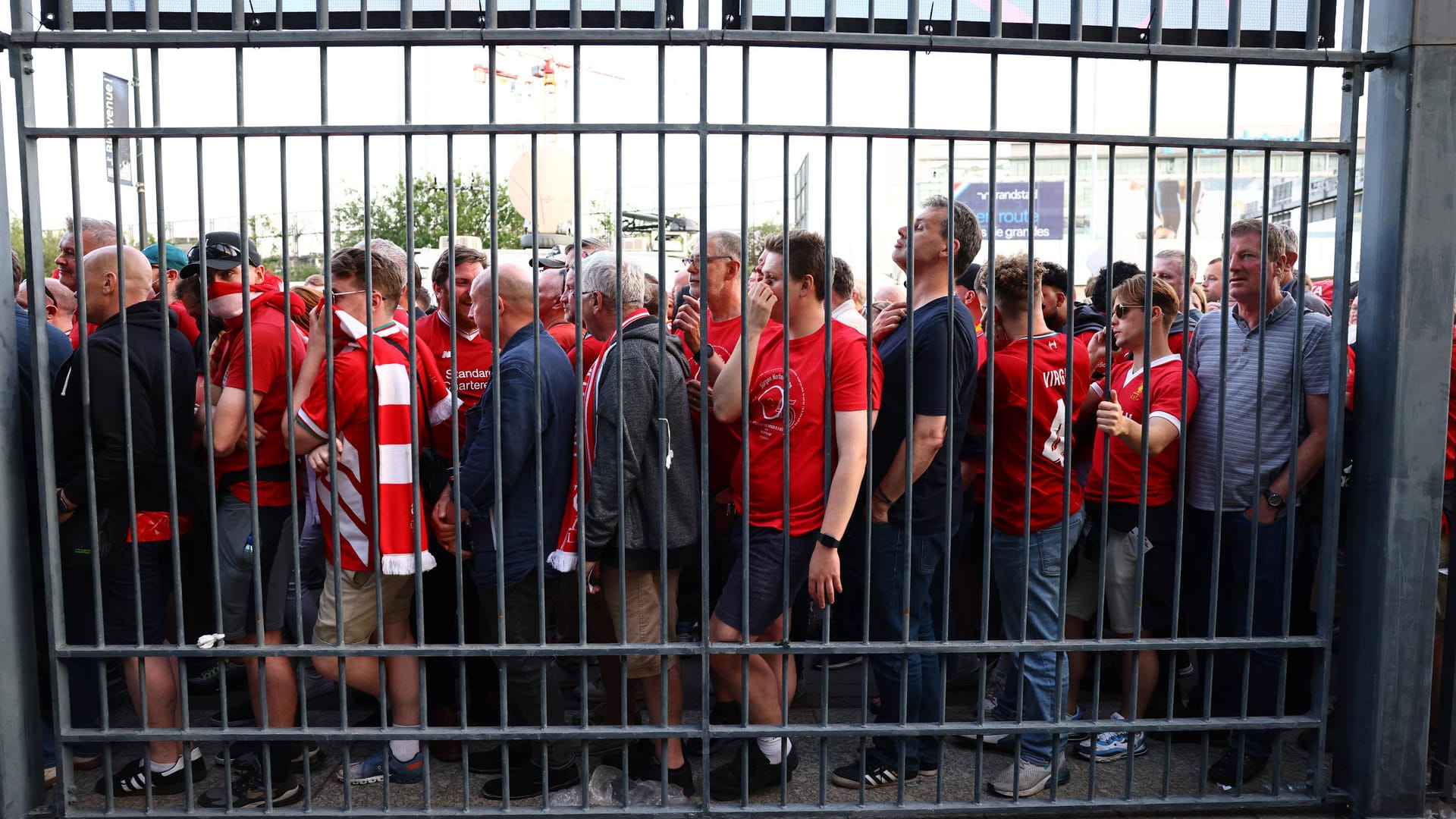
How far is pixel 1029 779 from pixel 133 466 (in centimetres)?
316

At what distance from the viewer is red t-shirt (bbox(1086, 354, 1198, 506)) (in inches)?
165

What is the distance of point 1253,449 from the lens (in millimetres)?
4078

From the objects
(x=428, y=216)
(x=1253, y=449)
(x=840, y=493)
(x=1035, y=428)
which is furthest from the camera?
(x=428, y=216)

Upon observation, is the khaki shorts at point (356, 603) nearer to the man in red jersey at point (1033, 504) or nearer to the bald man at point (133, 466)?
the bald man at point (133, 466)

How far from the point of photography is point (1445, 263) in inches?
136

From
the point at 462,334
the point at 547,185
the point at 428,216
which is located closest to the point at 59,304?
the point at 462,334

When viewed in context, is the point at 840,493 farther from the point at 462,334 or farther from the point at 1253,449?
the point at 462,334

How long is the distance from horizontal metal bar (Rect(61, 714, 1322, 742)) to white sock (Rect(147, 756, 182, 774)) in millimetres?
485

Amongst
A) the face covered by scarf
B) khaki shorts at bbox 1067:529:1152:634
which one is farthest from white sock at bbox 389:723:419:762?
khaki shorts at bbox 1067:529:1152:634

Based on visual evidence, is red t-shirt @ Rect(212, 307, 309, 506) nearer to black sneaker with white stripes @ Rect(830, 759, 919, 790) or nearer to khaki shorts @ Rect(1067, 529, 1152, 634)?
black sneaker with white stripes @ Rect(830, 759, 919, 790)

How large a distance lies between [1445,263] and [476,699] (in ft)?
12.8

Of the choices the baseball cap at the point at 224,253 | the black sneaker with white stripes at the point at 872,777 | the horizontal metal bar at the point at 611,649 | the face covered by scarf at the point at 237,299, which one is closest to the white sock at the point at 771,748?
the black sneaker with white stripes at the point at 872,777

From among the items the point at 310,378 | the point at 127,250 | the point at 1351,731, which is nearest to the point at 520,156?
the point at 310,378

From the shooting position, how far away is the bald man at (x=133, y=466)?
3570mm
